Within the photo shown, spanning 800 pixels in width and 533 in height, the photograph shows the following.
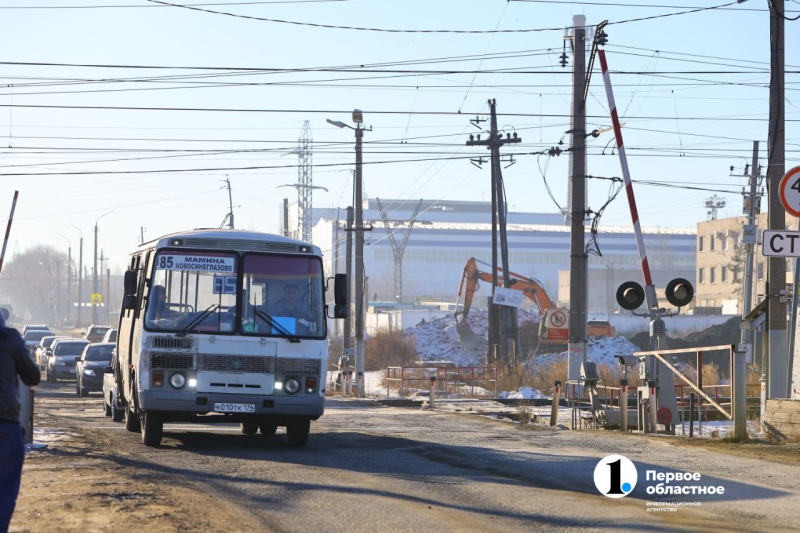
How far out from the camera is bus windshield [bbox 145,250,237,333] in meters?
15.1

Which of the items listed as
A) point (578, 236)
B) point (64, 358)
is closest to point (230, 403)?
point (578, 236)

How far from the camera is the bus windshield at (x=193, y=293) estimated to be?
15.1m

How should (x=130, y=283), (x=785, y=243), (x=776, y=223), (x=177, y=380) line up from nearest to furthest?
(x=785, y=243), (x=177, y=380), (x=130, y=283), (x=776, y=223)

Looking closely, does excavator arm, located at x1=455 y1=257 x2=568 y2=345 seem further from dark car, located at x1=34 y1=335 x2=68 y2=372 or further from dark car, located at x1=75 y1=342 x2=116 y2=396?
dark car, located at x1=75 y1=342 x2=116 y2=396

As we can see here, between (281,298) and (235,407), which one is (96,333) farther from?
(235,407)

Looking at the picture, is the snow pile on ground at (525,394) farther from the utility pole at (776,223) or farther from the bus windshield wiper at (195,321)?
the bus windshield wiper at (195,321)

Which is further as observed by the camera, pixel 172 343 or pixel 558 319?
pixel 558 319

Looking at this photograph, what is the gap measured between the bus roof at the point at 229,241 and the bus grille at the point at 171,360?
1551 millimetres

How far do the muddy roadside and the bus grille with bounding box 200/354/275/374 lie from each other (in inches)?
61.6

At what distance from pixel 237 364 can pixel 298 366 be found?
32.3 inches

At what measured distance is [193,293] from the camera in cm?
1525

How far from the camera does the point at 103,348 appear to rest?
3347 centimetres

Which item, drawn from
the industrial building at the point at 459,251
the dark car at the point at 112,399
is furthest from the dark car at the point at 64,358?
the industrial building at the point at 459,251

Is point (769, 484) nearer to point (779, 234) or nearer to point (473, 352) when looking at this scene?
point (779, 234)
